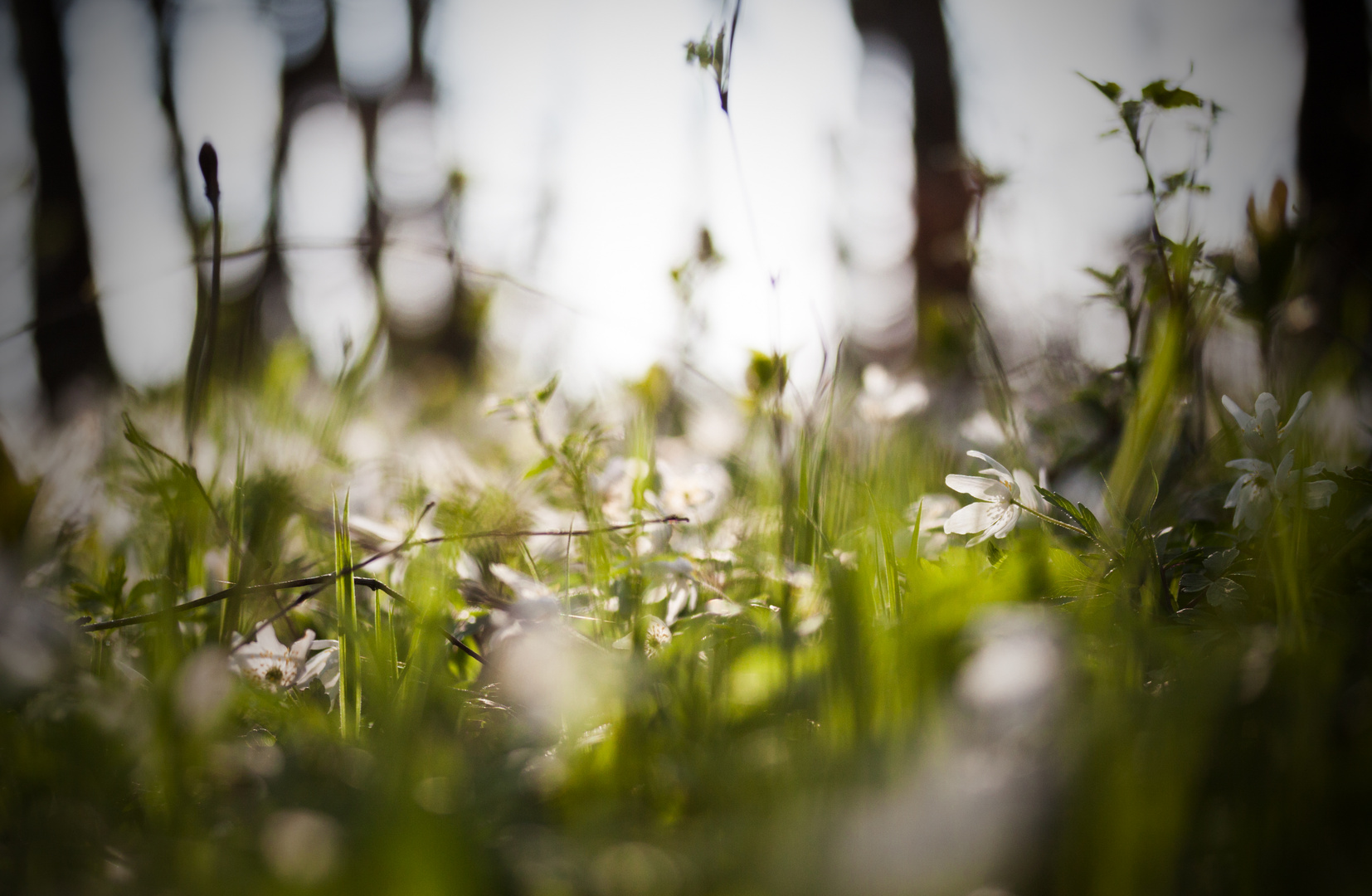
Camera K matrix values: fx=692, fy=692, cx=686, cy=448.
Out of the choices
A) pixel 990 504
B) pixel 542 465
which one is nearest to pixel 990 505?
pixel 990 504

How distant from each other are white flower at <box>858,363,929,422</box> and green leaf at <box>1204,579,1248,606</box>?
0.95m

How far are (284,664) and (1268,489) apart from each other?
3.55ft

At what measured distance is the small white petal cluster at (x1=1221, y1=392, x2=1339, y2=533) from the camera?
2.32ft

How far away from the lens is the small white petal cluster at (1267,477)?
0.71 meters

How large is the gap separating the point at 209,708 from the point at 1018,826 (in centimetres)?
51

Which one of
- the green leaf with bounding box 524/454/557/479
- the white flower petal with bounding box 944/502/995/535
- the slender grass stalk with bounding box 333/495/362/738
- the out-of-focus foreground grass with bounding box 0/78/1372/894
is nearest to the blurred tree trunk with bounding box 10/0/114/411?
the out-of-focus foreground grass with bounding box 0/78/1372/894

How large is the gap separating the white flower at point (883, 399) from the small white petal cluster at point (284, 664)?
1.33 metres

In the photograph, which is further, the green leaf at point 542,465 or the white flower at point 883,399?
the white flower at point 883,399

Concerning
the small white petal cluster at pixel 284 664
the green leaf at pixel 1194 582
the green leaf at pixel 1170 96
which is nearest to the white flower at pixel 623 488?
the small white petal cluster at pixel 284 664

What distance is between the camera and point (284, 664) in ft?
2.53

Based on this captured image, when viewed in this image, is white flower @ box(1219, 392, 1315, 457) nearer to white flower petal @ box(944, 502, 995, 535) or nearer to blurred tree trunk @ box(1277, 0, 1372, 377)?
white flower petal @ box(944, 502, 995, 535)

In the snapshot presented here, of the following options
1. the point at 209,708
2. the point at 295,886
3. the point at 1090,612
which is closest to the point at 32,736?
the point at 209,708

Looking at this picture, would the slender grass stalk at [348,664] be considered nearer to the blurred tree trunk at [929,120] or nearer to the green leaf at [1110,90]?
the green leaf at [1110,90]

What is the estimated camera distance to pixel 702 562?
999mm
